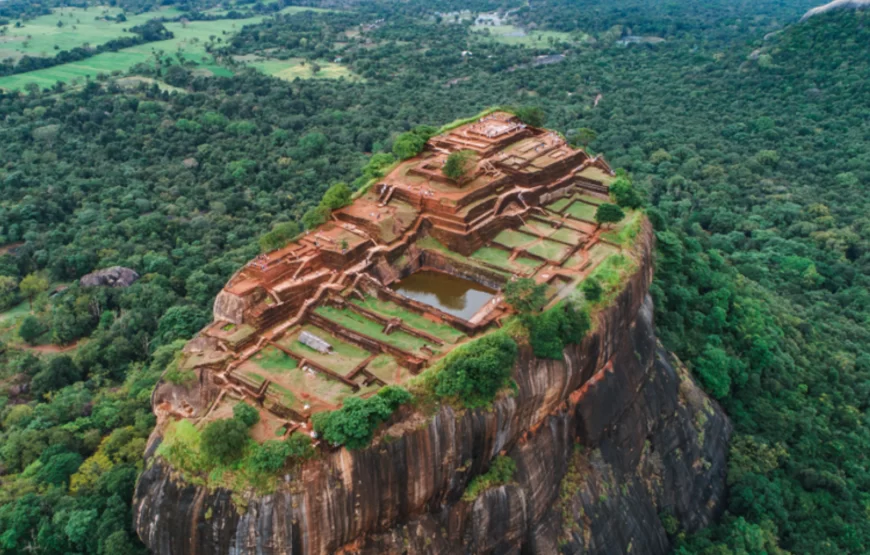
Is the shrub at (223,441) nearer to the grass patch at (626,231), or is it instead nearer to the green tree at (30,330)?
the grass patch at (626,231)

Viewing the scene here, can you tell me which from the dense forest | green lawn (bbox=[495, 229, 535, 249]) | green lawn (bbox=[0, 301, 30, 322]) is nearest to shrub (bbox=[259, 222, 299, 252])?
the dense forest

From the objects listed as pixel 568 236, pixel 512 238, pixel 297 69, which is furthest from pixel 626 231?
pixel 297 69

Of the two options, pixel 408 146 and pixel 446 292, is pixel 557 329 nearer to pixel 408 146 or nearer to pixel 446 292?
pixel 446 292

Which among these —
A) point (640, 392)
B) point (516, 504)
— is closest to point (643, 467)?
point (640, 392)

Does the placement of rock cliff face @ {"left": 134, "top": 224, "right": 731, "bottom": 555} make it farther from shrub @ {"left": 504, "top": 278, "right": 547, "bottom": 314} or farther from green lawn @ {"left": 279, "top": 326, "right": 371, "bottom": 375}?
green lawn @ {"left": 279, "top": 326, "right": 371, "bottom": 375}

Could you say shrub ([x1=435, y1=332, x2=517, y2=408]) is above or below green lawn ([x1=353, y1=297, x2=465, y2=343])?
above

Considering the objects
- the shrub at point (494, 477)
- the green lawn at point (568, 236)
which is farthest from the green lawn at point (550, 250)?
the shrub at point (494, 477)
